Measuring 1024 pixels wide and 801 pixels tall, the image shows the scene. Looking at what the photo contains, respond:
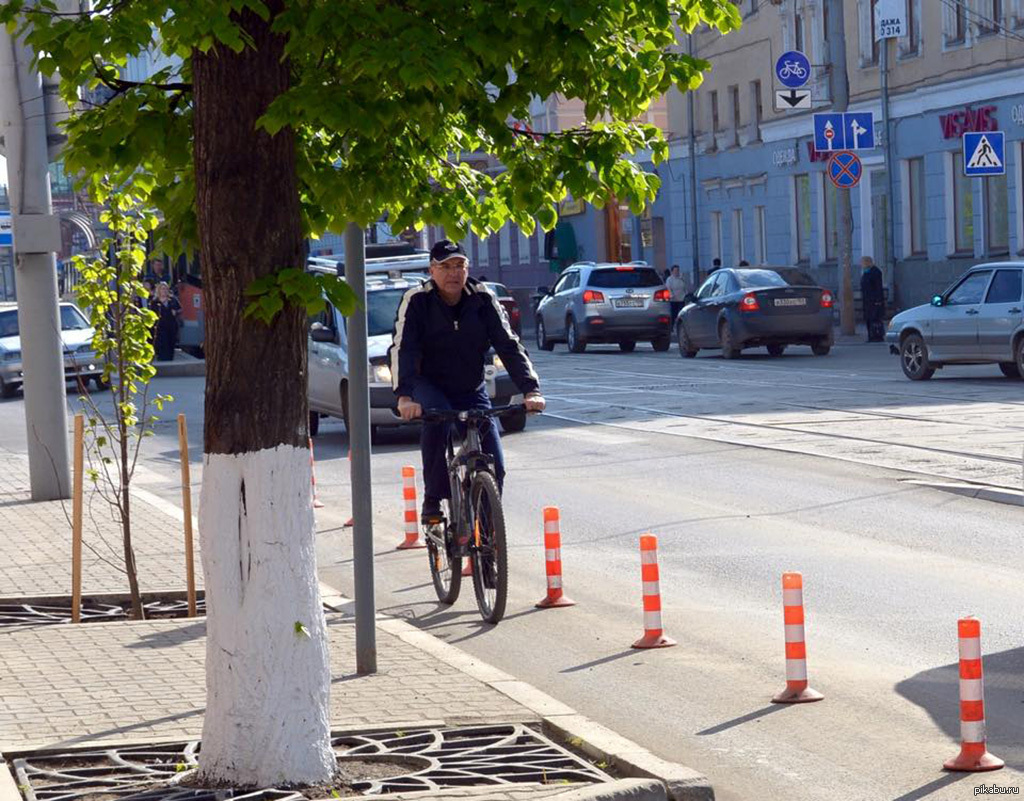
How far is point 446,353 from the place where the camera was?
397 inches

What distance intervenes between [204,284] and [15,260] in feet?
32.0

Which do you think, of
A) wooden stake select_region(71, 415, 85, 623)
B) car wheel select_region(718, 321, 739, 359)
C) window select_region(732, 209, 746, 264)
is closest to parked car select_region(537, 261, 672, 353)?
car wheel select_region(718, 321, 739, 359)

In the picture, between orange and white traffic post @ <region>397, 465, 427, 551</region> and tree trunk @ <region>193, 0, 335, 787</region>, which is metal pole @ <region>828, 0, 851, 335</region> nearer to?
orange and white traffic post @ <region>397, 465, 427, 551</region>

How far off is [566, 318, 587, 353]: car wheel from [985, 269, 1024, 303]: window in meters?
13.7

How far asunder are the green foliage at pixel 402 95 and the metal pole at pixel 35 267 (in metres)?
8.25

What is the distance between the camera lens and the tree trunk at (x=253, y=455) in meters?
6.12

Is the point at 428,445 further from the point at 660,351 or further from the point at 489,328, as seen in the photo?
the point at 660,351

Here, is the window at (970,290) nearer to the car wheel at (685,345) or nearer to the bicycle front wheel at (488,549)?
the car wheel at (685,345)

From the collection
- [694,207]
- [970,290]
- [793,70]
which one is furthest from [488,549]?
[694,207]

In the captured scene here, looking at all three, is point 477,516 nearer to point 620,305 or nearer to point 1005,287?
point 1005,287

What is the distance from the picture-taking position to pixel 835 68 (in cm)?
3741

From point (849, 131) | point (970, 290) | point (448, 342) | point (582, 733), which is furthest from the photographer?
point (849, 131)

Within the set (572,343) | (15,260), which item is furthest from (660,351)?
(15,260)

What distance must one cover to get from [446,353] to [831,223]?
37.4 m
